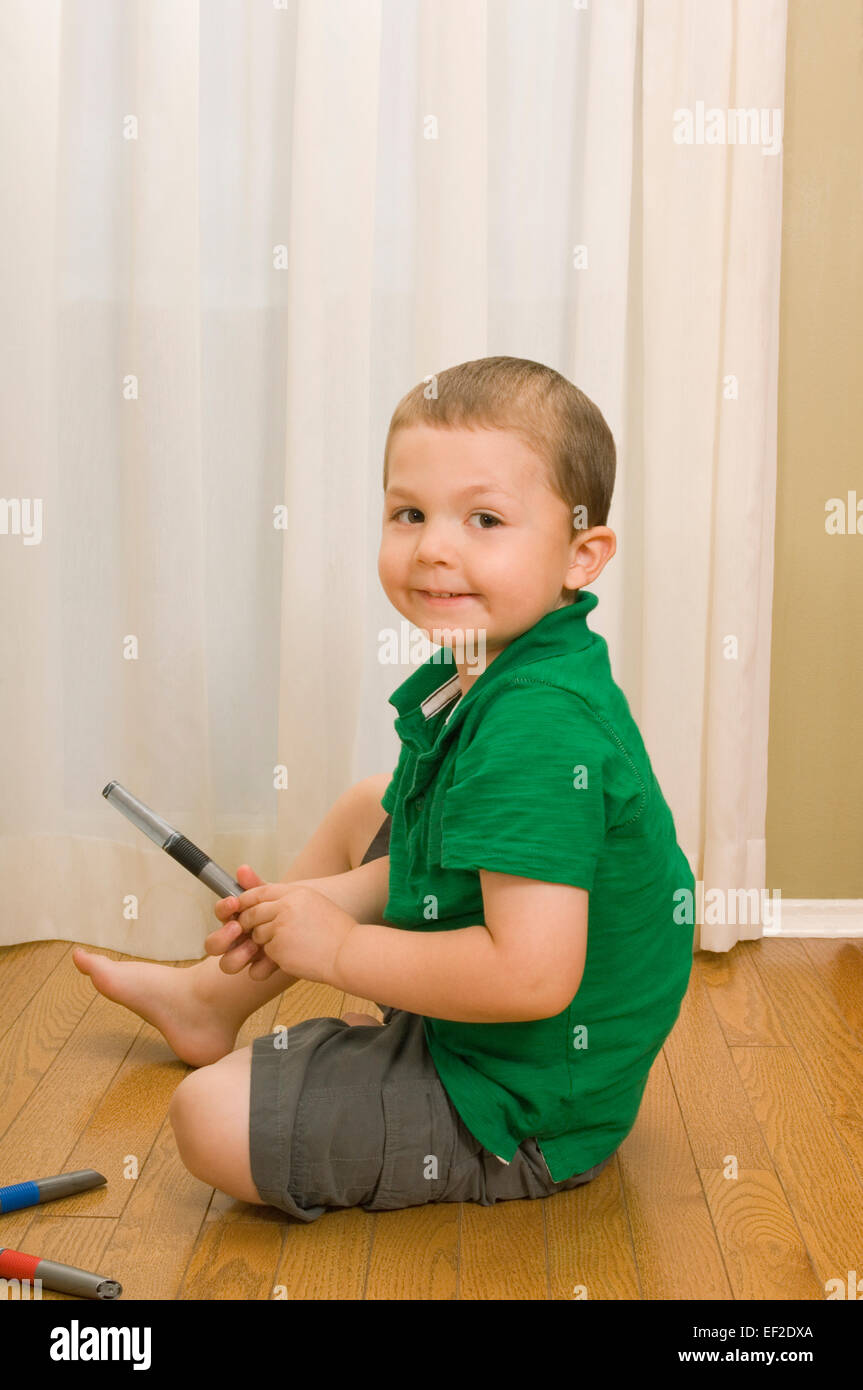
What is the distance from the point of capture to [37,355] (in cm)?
151

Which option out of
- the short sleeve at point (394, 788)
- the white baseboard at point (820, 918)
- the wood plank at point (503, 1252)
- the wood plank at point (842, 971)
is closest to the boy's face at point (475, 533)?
the short sleeve at point (394, 788)

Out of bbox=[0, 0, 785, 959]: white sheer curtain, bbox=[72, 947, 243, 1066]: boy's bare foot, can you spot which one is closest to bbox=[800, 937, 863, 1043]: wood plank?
bbox=[0, 0, 785, 959]: white sheer curtain

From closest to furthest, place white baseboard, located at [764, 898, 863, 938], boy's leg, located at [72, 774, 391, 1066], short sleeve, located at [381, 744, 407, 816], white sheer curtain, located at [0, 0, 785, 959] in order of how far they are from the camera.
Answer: short sleeve, located at [381, 744, 407, 816], boy's leg, located at [72, 774, 391, 1066], white sheer curtain, located at [0, 0, 785, 959], white baseboard, located at [764, 898, 863, 938]

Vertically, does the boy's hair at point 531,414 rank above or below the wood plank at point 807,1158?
above

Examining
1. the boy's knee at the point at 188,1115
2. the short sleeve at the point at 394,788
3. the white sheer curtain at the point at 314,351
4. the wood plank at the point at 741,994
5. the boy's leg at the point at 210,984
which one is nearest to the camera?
the boy's knee at the point at 188,1115

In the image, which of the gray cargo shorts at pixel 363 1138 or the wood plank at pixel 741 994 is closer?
the gray cargo shorts at pixel 363 1138

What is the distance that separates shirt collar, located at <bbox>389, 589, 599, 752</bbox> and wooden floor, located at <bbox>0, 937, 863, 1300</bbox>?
36cm

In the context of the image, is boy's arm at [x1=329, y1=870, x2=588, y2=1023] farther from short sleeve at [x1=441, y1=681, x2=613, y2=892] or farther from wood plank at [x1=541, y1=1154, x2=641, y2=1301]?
wood plank at [x1=541, y1=1154, x2=641, y2=1301]

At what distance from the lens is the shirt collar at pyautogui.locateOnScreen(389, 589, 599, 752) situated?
0.98 m

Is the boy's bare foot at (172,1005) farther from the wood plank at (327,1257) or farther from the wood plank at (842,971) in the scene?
the wood plank at (842,971)

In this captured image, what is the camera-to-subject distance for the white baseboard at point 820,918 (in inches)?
63.1

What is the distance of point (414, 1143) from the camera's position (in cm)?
100

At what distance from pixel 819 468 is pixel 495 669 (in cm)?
74

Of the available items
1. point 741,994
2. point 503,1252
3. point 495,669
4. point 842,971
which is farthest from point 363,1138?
point 842,971
